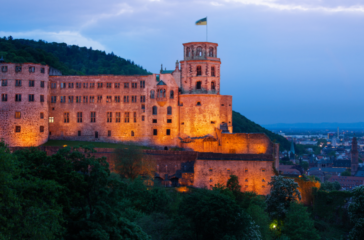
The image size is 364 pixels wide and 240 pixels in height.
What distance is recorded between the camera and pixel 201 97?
75000 millimetres

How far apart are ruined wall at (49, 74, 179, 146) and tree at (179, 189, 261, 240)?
33.1 m

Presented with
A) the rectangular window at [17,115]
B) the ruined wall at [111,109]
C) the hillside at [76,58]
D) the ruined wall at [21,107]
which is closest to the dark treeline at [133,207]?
the ruined wall at [111,109]

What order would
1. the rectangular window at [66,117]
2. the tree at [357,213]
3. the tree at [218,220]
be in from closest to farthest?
the tree at [218,220] → the tree at [357,213] → the rectangular window at [66,117]

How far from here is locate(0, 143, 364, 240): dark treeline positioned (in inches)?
1032

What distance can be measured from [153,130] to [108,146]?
8757mm

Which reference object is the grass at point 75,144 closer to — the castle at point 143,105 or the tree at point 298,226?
the castle at point 143,105

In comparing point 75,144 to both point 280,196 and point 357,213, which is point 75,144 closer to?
point 280,196

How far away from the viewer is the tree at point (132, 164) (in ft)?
209

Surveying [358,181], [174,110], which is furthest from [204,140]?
[358,181]

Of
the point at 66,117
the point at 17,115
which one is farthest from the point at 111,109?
the point at 17,115

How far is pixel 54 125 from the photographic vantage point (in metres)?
76.7

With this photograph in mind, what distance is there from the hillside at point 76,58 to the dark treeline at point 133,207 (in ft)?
182

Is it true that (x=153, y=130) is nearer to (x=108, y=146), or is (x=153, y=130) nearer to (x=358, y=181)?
(x=108, y=146)

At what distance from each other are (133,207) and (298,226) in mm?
19768
